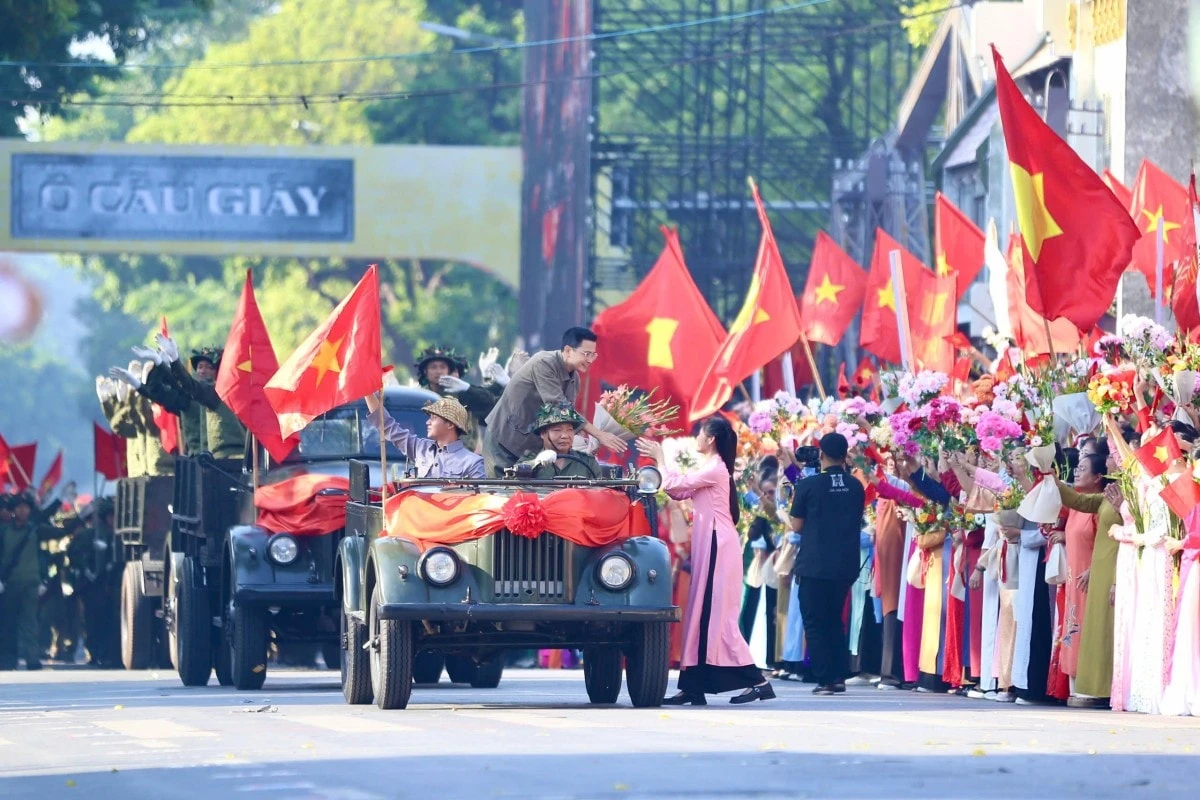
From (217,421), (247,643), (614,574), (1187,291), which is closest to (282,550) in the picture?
(247,643)

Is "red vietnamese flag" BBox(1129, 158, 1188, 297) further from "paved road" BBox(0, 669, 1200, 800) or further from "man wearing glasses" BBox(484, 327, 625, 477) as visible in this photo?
"man wearing glasses" BBox(484, 327, 625, 477)

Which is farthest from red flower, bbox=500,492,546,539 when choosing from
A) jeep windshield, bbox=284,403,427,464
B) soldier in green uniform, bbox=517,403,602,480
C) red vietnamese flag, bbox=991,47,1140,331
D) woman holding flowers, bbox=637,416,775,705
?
red vietnamese flag, bbox=991,47,1140,331

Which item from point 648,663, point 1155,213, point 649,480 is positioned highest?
point 1155,213

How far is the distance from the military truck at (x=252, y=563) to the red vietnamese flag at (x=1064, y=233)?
4.71 metres

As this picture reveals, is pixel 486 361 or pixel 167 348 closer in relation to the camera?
pixel 486 361

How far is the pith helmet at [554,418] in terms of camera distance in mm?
15742

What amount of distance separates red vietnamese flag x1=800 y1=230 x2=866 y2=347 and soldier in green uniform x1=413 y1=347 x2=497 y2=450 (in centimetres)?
727

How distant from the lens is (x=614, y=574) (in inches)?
604

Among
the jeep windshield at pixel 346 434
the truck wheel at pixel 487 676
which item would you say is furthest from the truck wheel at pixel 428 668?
the jeep windshield at pixel 346 434

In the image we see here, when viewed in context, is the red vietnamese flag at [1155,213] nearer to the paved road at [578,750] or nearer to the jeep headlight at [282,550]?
the paved road at [578,750]

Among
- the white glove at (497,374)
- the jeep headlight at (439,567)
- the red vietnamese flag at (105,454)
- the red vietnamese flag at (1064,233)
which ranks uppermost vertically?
the red vietnamese flag at (1064,233)

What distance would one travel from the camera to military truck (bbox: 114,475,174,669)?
77.6 feet

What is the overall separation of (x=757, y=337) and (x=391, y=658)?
9649 mm

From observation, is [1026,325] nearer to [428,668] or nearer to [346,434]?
[428,668]
